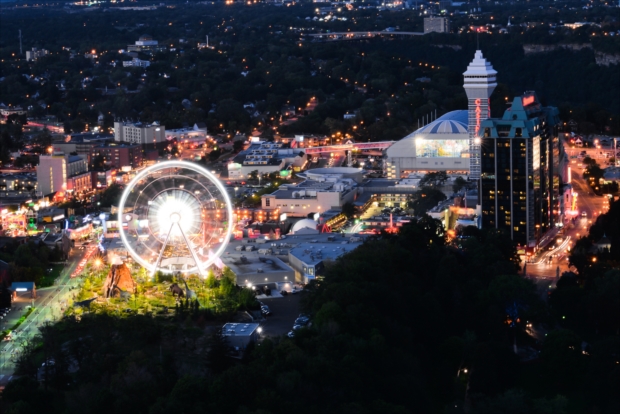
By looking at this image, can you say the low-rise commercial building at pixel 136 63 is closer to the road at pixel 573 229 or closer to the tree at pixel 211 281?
the road at pixel 573 229

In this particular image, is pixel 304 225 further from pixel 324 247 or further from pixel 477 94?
pixel 477 94

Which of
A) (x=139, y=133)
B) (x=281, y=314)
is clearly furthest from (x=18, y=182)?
(x=281, y=314)

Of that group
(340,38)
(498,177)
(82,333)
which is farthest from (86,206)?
Answer: (340,38)

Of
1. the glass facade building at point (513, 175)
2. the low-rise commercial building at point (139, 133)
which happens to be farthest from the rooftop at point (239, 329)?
the low-rise commercial building at point (139, 133)

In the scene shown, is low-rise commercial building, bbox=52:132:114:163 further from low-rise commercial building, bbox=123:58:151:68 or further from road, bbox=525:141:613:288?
low-rise commercial building, bbox=123:58:151:68

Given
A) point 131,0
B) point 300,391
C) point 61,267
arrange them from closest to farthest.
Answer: point 300,391, point 61,267, point 131,0

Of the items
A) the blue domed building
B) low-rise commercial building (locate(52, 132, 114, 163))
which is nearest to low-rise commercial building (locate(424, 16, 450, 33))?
low-rise commercial building (locate(52, 132, 114, 163))

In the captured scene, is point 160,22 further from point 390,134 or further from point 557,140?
point 557,140
